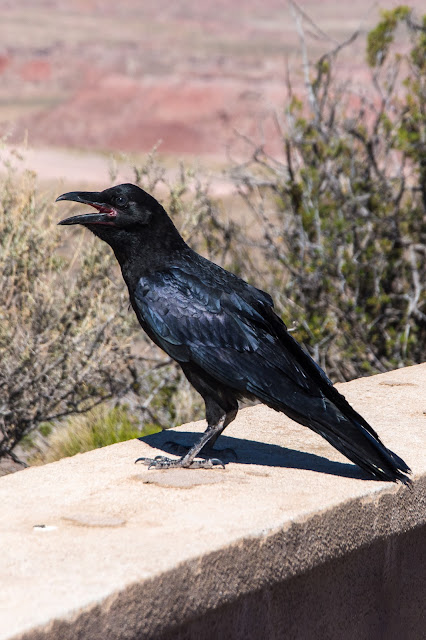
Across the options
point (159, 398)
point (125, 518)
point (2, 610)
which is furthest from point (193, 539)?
point (159, 398)

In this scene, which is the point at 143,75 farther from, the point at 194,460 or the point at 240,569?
the point at 240,569

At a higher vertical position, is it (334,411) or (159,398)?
(334,411)

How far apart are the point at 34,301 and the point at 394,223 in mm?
2722

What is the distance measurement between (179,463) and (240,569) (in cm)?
87

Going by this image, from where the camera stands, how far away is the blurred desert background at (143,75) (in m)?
31.0

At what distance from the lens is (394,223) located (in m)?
6.95

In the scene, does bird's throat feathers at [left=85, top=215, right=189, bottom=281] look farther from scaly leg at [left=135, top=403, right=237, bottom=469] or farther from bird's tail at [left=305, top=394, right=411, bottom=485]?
bird's tail at [left=305, top=394, right=411, bottom=485]

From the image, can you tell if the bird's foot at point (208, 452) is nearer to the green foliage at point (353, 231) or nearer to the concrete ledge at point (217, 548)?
the concrete ledge at point (217, 548)

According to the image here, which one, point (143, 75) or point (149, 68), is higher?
point (149, 68)

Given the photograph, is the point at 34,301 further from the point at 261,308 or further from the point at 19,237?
the point at 261,308

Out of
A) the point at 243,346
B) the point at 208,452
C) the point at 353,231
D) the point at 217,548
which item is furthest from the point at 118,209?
A: the point at 353,231

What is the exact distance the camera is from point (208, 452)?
3.42 meters

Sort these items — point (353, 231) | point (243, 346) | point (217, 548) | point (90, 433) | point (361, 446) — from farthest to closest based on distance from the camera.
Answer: point (353, 231)
point (90, 433)
point (243, 346)
point (361, 446)
point (217, 548)

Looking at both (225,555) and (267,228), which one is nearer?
(225,555)
